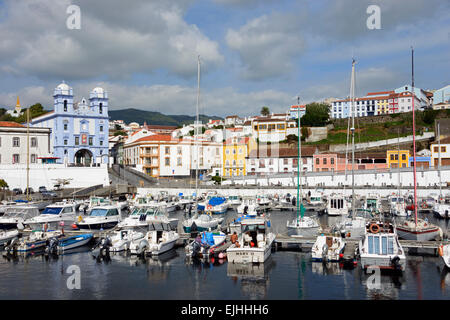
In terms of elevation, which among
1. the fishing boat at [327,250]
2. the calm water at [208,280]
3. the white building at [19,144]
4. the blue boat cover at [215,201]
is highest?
the white building at [19,144]

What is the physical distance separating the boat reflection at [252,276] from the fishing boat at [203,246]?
240 centimetres

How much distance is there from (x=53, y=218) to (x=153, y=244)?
1604 cm

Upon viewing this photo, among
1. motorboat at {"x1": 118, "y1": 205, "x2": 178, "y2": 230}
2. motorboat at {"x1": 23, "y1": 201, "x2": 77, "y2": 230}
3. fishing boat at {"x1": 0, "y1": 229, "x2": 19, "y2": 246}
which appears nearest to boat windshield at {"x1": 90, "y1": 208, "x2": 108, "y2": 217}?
motorboat at {"x1": 23, "y1": 201, "x2": 77, "y2": 230}

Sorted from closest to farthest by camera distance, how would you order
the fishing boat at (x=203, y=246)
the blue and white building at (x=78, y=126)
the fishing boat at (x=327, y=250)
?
1. the fishing boat at (x=327, y=250)
2. the fishing boat at (x=203, y=246)
3. the blue and white building at (x=78, y=126)

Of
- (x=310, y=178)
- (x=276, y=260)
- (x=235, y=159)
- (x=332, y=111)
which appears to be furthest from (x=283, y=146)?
(x=276, y=260)

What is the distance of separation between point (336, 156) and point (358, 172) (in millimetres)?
10063

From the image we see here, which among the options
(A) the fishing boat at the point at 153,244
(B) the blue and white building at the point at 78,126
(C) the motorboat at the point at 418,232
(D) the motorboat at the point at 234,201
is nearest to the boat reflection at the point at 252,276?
(A) the fishing boat at the point at 153,244

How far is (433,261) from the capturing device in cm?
2445

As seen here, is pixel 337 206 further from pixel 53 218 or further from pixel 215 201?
pixel 53 218

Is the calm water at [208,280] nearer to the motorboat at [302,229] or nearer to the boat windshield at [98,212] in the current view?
the motorboat at [302,229]

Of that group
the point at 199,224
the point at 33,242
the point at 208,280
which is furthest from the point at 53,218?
the point at 208,280

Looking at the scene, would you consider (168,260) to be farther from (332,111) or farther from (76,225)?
(332,111)

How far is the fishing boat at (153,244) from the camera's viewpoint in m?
26.3
